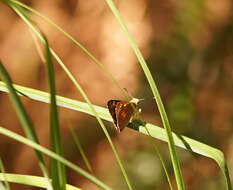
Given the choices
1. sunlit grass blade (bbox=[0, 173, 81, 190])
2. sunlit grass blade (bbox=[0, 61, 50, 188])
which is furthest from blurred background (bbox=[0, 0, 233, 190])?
sunlit grass blade (bbox=[0, 61, 50, 188])

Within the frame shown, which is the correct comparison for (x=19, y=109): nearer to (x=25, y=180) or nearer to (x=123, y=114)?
(x=25, y=180)

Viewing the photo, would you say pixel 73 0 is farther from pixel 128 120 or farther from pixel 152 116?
pixel 128 120

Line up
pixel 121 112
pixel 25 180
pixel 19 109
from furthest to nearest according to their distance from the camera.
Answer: pixel 121 112
pixel 25 180
pixel 19 109

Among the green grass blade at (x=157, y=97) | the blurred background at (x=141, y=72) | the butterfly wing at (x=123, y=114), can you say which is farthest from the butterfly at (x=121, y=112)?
the blurred background at (x=141, y=72)

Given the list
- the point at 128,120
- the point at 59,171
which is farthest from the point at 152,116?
the point at 59,171

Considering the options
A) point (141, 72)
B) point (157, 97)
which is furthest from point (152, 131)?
point (141, 72)

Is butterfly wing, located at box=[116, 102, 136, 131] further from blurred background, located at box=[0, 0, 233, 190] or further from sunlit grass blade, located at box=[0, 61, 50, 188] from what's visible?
blurred background, located at box=[0, 0, 233, 190]
